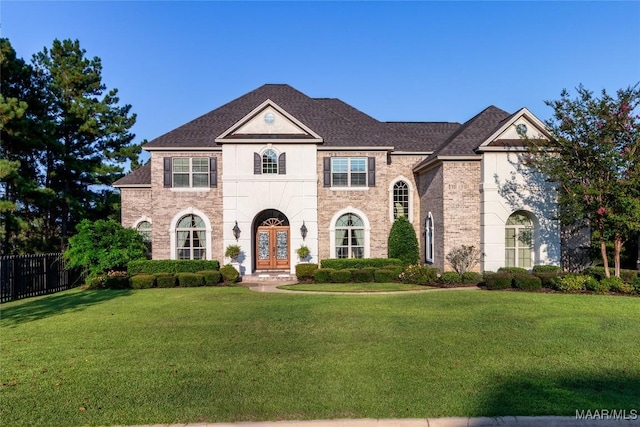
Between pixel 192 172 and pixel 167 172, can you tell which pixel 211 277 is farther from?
pixel 167 172

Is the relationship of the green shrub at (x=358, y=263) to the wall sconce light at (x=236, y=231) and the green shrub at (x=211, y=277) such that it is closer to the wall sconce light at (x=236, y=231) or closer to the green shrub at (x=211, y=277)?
the wall sconce light at (x=236, y=231)

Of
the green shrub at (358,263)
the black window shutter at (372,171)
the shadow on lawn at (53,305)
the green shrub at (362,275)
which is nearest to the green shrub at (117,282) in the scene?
the shadow on lawn at (53,305)

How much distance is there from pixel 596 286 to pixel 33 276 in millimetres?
21417

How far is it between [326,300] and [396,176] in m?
11.1

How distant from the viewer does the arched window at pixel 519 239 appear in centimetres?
1830

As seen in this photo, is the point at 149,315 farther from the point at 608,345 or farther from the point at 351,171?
the point at 351,171

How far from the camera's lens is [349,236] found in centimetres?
2112

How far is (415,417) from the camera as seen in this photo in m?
4.62

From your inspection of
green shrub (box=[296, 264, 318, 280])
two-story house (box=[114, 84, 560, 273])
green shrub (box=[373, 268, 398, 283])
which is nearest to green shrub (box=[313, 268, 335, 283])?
green shrub (box=[296, 264, 318, 280])

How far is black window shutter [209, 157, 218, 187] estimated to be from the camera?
20641mm

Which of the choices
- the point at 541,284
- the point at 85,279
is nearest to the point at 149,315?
the point at 85,279

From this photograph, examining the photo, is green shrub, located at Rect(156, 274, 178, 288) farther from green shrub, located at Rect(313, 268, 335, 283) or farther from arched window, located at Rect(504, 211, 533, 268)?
arched window, located at Rect(504, 211, 533, 268)

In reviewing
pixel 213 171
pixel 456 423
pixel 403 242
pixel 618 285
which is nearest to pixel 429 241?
pixel 403 242

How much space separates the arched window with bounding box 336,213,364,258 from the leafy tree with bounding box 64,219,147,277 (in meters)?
9.95
